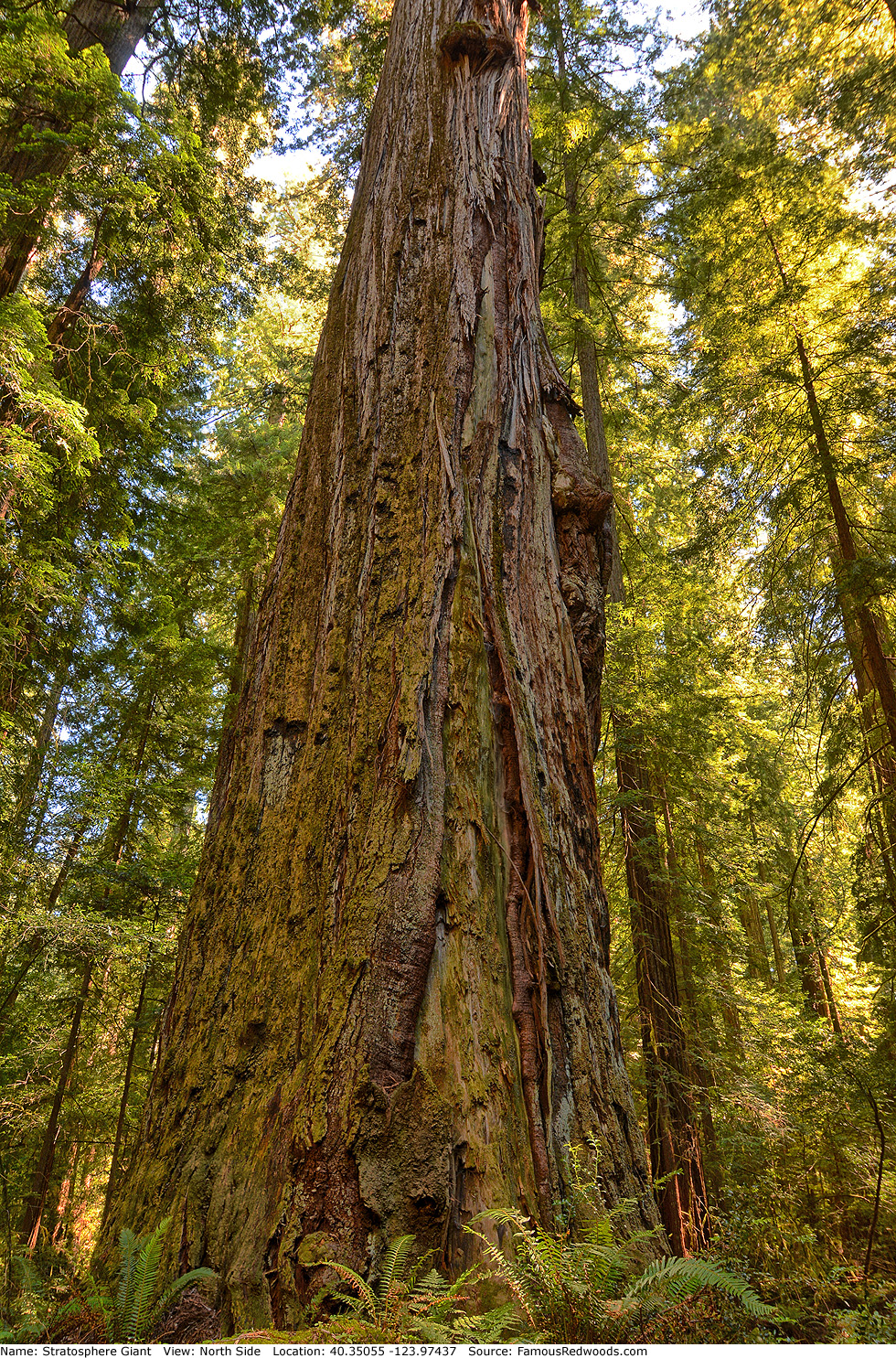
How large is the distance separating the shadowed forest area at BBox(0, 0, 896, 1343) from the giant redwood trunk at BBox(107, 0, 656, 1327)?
3 cm

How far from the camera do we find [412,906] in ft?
7.26

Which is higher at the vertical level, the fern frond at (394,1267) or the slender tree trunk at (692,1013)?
the slender tree trunk at (692,1013)

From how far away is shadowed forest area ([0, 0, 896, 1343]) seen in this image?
2010 mm

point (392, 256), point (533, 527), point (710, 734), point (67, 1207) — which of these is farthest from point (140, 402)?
point (67, 1207)

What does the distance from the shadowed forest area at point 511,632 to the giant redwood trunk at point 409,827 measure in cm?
3

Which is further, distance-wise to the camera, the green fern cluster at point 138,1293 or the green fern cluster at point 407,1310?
the green fern cluster at point 138,1293

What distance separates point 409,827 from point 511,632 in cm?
97

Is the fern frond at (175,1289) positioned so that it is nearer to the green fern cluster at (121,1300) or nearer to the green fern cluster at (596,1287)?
the green fern cluster at (121,1300)

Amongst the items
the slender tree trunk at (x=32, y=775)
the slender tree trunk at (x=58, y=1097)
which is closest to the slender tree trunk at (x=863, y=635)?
the slender tree trunk at (x=32, y=775)

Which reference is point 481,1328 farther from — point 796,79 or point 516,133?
point 796,79

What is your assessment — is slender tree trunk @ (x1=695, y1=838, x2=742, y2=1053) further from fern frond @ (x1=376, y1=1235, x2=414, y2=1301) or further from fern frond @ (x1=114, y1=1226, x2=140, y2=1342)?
fern frond @ (x1=114, y1=1226, x2=140, y2=1342)

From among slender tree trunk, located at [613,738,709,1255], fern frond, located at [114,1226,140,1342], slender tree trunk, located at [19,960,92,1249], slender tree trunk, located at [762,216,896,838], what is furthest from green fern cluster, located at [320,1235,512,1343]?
slender tree trunk, located at [19,960,92,1249]

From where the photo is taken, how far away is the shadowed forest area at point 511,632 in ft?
6.59

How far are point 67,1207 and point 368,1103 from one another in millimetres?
14738
